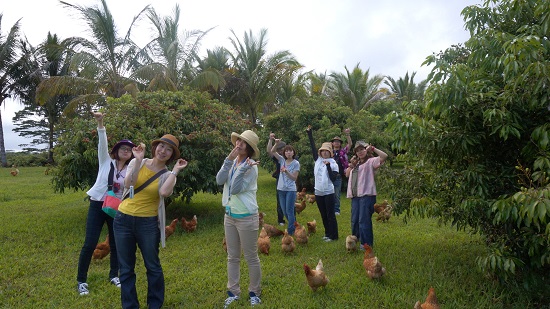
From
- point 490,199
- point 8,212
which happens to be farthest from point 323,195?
point 8,212

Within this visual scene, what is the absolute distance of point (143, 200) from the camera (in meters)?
3.66

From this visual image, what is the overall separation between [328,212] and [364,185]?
44.8 inches

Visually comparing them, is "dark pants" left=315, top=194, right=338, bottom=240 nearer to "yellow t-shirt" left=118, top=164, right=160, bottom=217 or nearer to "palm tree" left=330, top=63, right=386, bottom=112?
"yellow t-shirt" left=118, top=164, right=160, bottom=217

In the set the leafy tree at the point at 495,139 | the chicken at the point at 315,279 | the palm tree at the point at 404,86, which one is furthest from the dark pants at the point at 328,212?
the palm tree at the point at 404,86

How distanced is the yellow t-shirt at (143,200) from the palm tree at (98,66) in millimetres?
11422

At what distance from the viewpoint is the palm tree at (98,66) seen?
46.6 ft

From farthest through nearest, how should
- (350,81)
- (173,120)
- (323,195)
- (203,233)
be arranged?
(350,81) < (173,120) < (203,233) < (323,195)

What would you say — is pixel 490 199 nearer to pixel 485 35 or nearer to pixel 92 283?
pixel 485 35

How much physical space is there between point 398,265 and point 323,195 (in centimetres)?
169

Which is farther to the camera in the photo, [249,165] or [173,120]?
[173,120]

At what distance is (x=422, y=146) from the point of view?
407cm

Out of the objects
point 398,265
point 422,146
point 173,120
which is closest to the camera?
point 422,146

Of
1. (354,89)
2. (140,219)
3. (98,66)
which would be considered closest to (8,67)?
(98,66)

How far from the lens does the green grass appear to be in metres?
4.16
